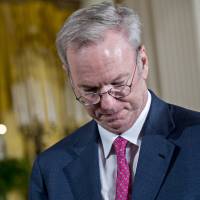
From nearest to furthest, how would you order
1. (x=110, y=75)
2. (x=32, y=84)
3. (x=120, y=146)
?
(x=110, y=75) < (x=120, y=146) < (x=32, y=84)

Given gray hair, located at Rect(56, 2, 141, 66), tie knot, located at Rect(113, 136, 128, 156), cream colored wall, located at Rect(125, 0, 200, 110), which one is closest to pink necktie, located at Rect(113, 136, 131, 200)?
tie knot, located at Rect(113, 136, 128, 156)

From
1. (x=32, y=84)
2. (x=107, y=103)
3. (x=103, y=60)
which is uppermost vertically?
(x=103, y=60)

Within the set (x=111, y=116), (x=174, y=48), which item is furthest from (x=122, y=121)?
(x=174, y=48)

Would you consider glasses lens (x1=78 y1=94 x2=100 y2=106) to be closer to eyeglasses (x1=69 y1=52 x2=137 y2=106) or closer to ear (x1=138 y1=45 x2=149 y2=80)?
eyeglasses (x1=69 y1=52 x2=137 y2=106)

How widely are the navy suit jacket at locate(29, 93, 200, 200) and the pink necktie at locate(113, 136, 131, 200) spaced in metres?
0.03

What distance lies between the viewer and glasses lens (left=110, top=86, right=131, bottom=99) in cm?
126

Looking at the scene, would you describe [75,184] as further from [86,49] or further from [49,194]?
[86,49]

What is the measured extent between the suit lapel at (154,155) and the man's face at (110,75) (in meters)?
0.06

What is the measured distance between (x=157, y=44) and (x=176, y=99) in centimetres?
45

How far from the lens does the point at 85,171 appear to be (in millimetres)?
1424

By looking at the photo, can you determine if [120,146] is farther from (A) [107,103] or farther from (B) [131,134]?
(A) [107,103]

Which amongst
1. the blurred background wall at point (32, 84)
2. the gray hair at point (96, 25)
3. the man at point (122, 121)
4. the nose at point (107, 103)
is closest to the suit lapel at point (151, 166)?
the man at point (122, 121)

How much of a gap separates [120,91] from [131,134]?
0.48 ft

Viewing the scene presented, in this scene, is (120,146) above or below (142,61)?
below
